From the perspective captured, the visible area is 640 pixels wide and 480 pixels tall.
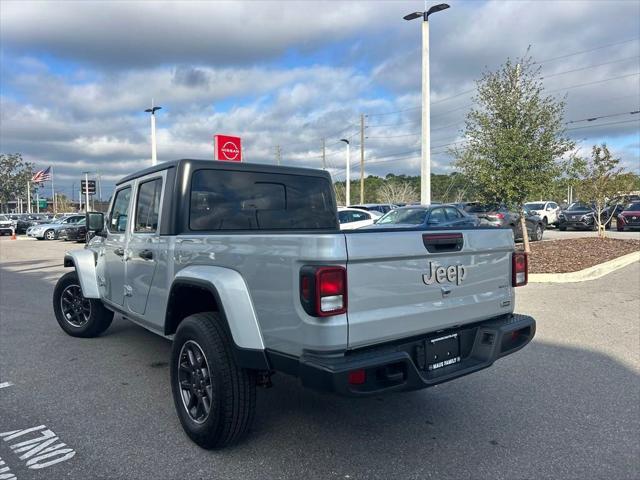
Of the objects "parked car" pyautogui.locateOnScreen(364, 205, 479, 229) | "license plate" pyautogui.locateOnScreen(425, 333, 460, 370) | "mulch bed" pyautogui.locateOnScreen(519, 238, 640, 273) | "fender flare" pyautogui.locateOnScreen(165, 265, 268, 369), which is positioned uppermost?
"parked car" pyautogui.locateOnScreen(364, 205, 479, 229)

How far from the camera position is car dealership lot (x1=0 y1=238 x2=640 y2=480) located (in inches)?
126

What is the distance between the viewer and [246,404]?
10.7 feet

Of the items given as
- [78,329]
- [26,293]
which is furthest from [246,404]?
[26,293]

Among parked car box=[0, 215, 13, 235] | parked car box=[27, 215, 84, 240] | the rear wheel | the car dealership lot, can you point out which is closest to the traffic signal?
parked car box=[27, 215, 84, 240]

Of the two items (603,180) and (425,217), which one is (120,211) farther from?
(603,180)

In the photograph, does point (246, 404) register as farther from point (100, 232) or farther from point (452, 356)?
point (100, 232)

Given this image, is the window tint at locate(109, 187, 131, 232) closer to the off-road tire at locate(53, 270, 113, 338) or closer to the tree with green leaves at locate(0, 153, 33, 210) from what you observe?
the off-road tire at locate(53, 270, 113, 338)

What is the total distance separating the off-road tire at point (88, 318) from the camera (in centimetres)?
607

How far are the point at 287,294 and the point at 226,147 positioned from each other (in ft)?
30.0

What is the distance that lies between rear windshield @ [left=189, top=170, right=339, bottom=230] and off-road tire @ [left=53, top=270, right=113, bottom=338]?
8.58ft

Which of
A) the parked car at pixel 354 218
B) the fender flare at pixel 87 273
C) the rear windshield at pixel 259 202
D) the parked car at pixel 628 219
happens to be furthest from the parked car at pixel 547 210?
the fender flare at pixel 87 273

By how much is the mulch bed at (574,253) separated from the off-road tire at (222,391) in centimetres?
922

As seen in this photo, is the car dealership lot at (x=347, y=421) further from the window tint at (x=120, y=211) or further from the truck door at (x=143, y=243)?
the window tint at (x=120, y=211)

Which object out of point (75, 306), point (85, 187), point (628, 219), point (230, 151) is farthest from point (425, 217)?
point (85, 187)
